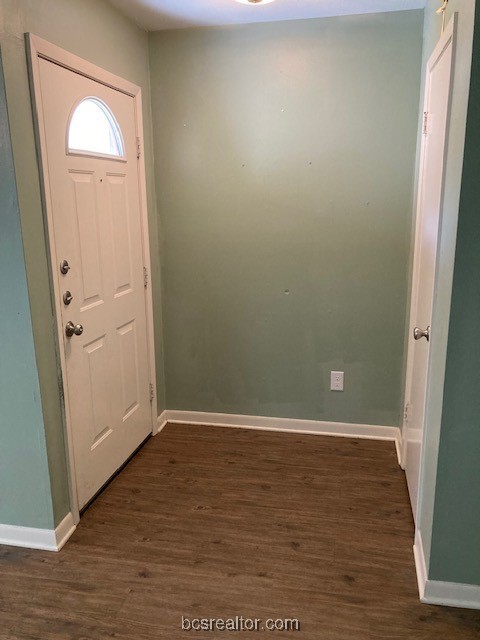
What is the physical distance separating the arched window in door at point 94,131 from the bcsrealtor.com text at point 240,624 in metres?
1.92

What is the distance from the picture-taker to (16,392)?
2055 mm

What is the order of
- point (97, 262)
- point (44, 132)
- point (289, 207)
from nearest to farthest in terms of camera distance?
point (44, 132) < point (97, 262) < point (289, 207)

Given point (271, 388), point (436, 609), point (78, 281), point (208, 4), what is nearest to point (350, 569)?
point (436, 609)

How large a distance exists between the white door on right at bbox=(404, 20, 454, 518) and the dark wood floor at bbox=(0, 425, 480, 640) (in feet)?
1.08

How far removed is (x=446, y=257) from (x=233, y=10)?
1.77 meters

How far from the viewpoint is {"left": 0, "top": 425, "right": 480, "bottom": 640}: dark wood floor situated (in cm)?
180

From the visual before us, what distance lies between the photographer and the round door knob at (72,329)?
2199 millimetres

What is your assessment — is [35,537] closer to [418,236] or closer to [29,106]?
[29,106]

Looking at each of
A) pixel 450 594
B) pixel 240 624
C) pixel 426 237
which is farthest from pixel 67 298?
pixel 450 594

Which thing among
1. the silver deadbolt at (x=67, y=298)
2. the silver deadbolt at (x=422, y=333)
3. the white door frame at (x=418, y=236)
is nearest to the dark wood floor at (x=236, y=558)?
the white door frame at (x=418, y=236)

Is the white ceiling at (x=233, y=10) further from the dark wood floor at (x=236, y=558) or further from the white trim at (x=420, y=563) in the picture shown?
the white trim at (x=420, y=563)

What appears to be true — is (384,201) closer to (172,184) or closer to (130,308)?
(172,184)

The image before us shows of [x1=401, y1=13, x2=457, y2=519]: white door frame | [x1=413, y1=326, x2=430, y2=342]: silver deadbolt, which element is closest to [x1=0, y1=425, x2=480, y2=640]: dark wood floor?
[x1=401, y1=13, x2=457, y2=519]: white door frame

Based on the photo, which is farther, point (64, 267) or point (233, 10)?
point (233, 10)
